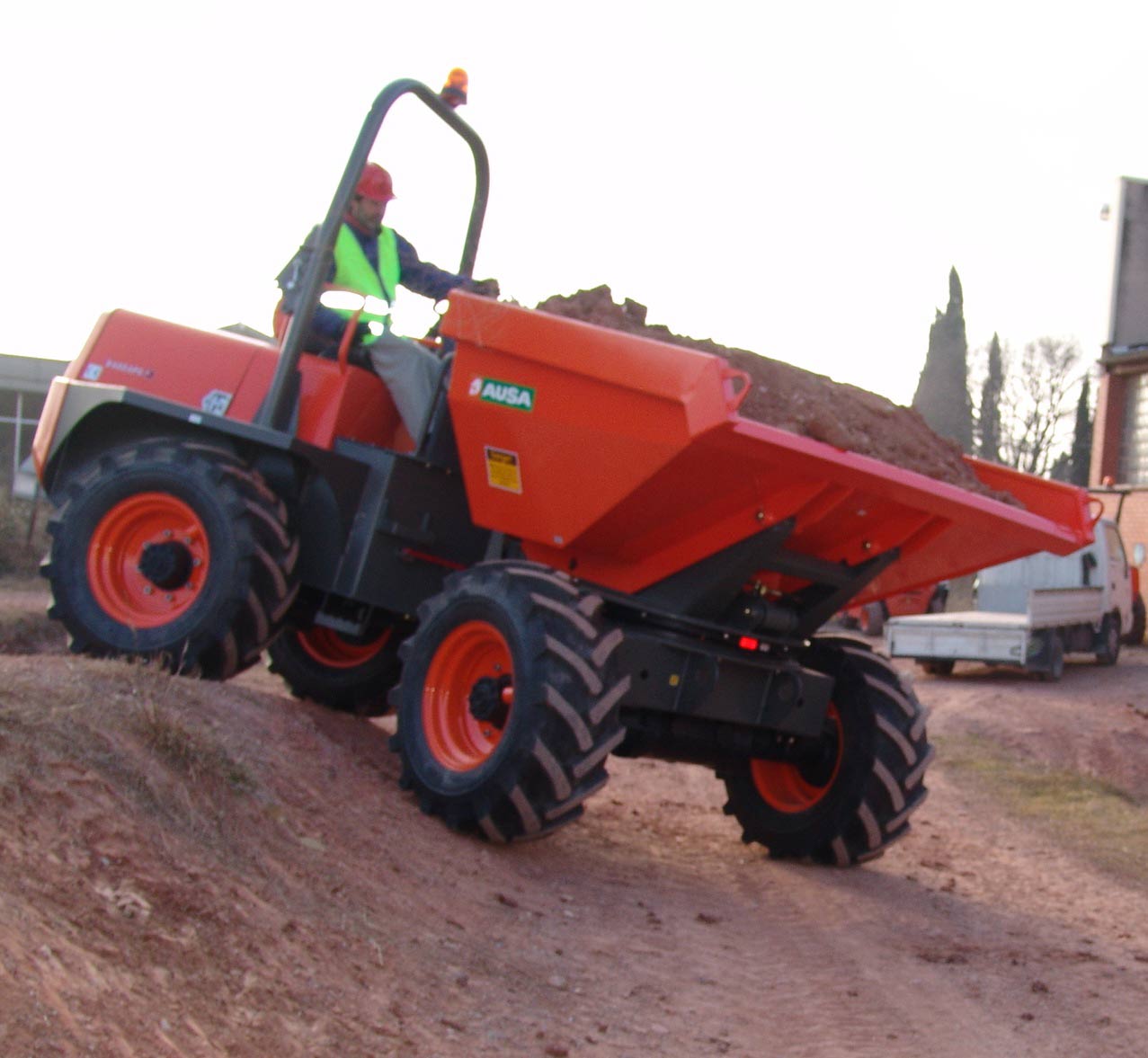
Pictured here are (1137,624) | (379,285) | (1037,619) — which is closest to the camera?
(379,285)

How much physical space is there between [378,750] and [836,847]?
2.37 meters

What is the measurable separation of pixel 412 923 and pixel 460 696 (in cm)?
179

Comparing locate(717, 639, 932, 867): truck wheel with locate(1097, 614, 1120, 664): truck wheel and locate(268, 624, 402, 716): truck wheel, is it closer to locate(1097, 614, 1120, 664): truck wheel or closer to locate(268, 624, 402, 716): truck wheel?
locate(268, 624, 402, 716): truck wheel

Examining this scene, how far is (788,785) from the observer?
806cm

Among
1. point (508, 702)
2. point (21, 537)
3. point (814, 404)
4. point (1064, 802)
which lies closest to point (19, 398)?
point (21, 537)

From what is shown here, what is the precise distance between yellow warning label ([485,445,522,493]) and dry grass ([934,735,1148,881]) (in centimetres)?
437

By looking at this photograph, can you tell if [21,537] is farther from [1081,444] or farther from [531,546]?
[1081,444]

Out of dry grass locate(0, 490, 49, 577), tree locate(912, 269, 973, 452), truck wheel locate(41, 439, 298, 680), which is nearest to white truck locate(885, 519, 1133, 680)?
truck wheel locate(41, 439, 298, 680)

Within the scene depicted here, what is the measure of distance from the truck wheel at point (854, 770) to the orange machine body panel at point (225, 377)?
8.22 feet

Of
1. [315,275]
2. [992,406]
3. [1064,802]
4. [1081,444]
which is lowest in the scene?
[1064,802]

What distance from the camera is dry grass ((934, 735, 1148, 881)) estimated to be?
959cm

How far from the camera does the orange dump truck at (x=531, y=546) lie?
6418mm

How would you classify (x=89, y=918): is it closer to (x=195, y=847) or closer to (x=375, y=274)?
(x=195, y=847)

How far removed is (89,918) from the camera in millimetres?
4074
